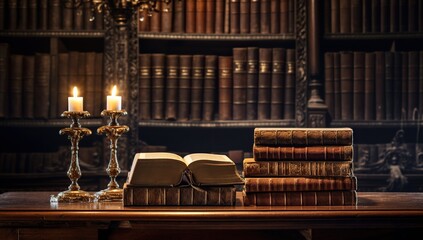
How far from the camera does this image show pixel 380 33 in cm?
403

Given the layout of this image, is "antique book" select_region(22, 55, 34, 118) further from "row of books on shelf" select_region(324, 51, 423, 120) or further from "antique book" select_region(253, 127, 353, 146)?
"antique book" select_region(253, 127, 353, 146)

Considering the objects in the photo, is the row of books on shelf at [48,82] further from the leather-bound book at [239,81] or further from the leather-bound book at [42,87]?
the leather-bound book at [239,81]

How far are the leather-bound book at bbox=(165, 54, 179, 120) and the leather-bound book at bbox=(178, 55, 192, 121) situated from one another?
0.08 feet

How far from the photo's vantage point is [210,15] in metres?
4.04

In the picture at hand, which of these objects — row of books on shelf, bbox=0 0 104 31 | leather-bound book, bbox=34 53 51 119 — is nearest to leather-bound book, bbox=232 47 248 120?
row of books on shelf, bbox=0 0 104 31

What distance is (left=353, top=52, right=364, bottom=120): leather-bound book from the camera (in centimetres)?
402

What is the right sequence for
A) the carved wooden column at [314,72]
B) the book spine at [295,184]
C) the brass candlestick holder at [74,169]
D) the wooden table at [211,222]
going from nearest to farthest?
the wooden table at [211,222]
the book spine at [295,184]
the brass candlestick holder at [74,169]
the carved wooden column at [314,72]

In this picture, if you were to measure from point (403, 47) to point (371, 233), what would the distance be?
93.7 inches

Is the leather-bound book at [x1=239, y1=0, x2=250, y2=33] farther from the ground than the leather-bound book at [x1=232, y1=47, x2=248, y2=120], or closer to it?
farther from the ground

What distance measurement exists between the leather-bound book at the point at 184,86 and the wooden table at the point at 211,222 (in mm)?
1896

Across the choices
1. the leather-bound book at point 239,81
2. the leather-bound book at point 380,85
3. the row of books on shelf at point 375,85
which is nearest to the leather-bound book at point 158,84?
the leather-bound book at point 239,81

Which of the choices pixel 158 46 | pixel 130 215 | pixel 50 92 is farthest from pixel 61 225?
pixel 158 46

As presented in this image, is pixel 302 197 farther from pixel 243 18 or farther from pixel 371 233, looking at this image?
pixel 243 18

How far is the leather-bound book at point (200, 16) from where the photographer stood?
13.2 feet
